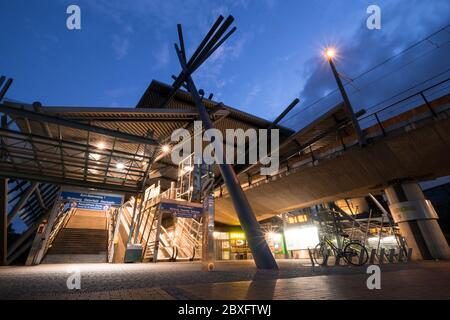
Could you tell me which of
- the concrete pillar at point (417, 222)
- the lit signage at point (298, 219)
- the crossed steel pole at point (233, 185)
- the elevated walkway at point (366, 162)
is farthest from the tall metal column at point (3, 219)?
the lit signage at point (298, 219)

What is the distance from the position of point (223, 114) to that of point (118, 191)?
27.1 ft

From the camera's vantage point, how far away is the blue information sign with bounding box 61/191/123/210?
12.7m

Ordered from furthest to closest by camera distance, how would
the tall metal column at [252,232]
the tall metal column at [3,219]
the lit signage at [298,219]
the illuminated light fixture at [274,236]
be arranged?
the lit signage at [298,219]
the illuminated light fixture at [274,236]
the tall metal column at [3,219]
the tall metal column at [252,232]

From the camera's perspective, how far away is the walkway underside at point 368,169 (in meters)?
11.2

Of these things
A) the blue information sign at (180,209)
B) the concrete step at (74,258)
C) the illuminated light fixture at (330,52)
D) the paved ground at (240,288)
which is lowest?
the paved ground at (240,288)

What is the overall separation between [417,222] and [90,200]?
18.8 meters

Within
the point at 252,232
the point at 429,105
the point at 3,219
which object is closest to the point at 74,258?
the point at 3,219

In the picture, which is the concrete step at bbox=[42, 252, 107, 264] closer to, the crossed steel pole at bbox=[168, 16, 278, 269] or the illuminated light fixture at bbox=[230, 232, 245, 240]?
→ the crossed steel pole at bbox=[168, 16, 278, 269]

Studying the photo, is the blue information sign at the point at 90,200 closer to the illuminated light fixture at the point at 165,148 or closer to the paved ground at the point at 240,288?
the illuminated light fixture at the point at 165,148

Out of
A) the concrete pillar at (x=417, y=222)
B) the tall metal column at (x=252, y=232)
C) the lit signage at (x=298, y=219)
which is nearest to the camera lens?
the tall metal column at (x=252, y=232)

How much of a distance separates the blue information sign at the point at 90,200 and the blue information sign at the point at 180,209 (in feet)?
11.8

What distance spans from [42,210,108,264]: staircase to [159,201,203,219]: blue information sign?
19.8 ft

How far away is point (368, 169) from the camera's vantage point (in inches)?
526
